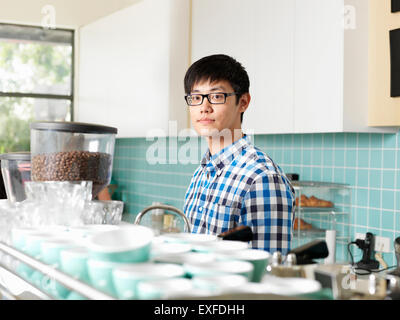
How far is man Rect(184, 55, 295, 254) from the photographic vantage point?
159 cm

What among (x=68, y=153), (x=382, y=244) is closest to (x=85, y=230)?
(x=68, y=153)

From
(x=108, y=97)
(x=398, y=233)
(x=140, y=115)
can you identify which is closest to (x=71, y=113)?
(x=108, y=97)

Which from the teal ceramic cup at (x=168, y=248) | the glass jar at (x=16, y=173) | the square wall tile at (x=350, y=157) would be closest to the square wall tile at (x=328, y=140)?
the square wall tile at (x=350, y=157)

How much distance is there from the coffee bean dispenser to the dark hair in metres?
0.38

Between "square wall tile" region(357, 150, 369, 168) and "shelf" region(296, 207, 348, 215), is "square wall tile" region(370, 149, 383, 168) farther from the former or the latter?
"shelf" region(296, 207, 348, 215)

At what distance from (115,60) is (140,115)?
59 centimetres

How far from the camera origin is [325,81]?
2543 millimetres

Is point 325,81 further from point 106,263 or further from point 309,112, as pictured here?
point 106,263

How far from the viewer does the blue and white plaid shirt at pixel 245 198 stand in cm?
158

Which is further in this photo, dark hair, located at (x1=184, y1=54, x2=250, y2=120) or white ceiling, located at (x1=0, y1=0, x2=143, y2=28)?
white ceiling, located at (x1=0, y1=0, x2=143, y2=28)

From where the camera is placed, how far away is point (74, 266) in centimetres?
95

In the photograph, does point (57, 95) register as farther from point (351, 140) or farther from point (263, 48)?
point (351, 140)

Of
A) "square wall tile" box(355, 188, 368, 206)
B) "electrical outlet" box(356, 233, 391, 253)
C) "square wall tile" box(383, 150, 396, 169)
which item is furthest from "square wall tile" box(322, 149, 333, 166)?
"electrical outlet" box(356, 233, 391, 253)

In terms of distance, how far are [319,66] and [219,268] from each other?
186cm
